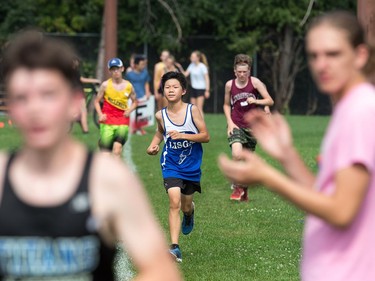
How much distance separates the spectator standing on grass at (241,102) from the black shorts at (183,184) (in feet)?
10.3

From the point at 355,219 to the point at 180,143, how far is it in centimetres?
725

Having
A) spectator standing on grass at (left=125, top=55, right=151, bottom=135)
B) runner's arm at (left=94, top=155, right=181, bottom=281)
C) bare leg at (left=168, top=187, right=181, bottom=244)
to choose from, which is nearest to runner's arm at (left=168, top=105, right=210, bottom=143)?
bare leg at (left=168, top=187, right=181, bottom=244)

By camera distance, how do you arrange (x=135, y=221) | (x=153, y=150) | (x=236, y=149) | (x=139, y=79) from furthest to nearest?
(x=139, y=79)
(x=236, y=149)
(x=153, y=150)
(x=135, y=221)

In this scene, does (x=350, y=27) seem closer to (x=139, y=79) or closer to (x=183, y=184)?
(x=183, y=184)

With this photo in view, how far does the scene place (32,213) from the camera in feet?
11.2

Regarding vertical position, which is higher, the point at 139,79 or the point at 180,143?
the point at 180,143

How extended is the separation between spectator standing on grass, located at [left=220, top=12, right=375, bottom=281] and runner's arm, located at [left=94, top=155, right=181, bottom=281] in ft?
2.07

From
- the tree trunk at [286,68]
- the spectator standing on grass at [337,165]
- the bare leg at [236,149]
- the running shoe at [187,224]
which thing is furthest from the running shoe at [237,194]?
the tree trunk at [286,68]

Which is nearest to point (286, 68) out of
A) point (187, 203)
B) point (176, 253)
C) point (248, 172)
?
point (187, 203)

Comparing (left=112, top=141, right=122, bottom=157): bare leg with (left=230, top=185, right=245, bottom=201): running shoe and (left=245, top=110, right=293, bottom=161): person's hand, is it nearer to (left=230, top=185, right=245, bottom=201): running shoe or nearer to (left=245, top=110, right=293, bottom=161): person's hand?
(left=230, top=185, right=245, bottom=201): running shoe

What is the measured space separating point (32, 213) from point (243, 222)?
9553mm

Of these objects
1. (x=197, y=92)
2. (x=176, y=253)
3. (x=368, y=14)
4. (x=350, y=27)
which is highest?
(x=350, y=27)

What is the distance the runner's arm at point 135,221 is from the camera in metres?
Result: 3.32

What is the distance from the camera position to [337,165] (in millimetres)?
3984
